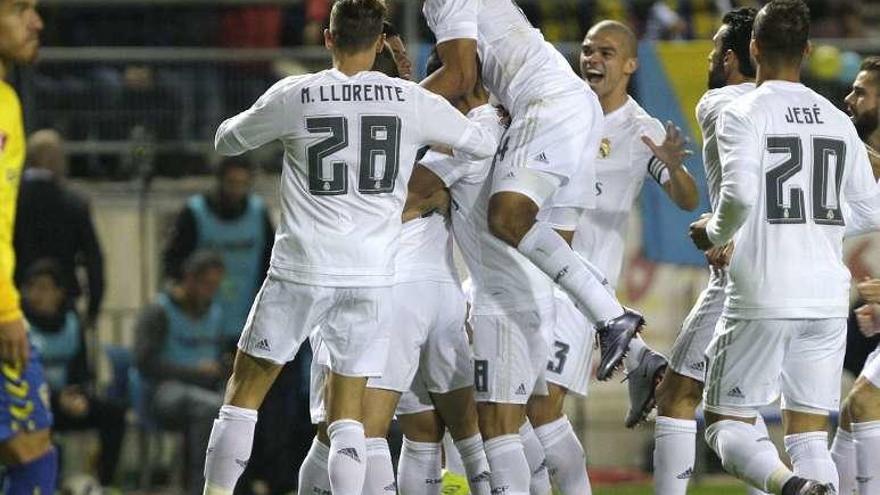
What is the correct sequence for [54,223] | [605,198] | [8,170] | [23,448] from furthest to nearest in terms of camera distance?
[54,223]
[605,198]
[23,448]
[8,170]

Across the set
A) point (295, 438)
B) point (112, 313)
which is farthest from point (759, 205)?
point (112, 313)

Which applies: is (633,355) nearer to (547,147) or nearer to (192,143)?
(547,147)

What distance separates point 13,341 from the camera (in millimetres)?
6488

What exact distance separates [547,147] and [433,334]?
0.96 meters

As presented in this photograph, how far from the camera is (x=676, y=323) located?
42.6ft

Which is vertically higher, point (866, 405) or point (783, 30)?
point (783, 30)

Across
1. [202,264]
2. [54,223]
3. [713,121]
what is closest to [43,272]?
[54,223]

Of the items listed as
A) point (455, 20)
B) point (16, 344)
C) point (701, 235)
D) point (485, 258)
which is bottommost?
point (16, 344)

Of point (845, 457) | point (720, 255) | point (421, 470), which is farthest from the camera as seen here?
point (845, 457)

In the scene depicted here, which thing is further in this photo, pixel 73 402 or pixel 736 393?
pixel 73 402

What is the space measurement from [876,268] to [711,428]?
16.5 feet

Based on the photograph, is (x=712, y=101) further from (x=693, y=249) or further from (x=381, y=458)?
(x=693, y=249)

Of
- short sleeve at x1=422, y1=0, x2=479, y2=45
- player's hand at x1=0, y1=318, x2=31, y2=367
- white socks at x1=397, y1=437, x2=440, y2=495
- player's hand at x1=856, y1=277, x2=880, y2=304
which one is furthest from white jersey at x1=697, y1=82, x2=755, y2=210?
player's hand at x1=0, y1=318, x2=31, y2=367

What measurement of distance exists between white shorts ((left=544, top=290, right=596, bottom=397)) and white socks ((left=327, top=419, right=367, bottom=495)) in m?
1.43
